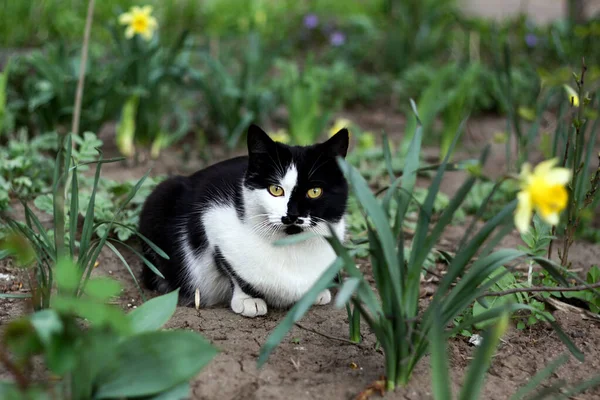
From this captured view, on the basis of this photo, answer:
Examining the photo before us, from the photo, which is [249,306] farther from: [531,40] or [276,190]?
[531,40]

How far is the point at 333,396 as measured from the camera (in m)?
1.91

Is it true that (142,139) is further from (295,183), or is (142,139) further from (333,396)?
(333,396)

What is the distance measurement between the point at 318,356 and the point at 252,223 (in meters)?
0.51

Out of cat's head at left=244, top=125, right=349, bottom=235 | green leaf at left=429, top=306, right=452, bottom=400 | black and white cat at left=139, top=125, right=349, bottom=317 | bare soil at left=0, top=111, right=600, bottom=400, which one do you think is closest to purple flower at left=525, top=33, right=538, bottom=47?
bare soil at left=0, top=111, right=600, bottom=400

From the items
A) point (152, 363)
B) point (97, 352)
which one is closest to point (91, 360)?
point (97, 352)

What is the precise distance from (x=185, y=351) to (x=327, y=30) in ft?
17.0

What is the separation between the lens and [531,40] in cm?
603

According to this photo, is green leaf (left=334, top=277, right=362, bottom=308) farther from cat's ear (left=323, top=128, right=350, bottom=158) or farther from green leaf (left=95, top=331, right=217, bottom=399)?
cat's ear (left=323, top=128, right=350, bottom=158)

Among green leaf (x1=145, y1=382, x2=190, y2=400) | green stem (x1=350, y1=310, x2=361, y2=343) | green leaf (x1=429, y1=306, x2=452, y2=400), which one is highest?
green leaf (x1=429, y1=306, x2=452, y2=400)

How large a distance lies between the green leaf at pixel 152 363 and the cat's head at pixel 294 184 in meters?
0.65

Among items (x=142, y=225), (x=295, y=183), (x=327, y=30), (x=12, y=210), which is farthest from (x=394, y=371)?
(x=327, y=30)

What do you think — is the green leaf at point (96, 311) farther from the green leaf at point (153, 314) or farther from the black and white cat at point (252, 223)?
the black and white cat at point (252, 223)

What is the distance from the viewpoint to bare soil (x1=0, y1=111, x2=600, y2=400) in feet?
6.34

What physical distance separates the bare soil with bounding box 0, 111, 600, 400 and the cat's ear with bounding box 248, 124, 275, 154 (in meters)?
0.61
